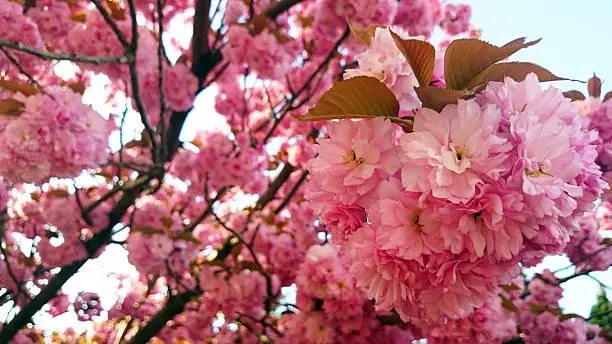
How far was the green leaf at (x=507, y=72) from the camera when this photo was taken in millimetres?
841

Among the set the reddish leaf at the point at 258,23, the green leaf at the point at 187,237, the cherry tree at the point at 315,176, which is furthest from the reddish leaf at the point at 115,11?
the green leaf at the point at 187,237

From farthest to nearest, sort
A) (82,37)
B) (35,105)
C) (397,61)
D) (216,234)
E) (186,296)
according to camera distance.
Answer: (216,234)
(186,296)
(82,37)
(35,105)
(397,61)

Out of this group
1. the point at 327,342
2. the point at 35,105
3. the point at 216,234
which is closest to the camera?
the point at 35,105

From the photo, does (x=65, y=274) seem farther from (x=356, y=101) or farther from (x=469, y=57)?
(x=469, y=57)

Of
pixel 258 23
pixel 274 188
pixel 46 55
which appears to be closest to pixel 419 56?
pixel 46 55

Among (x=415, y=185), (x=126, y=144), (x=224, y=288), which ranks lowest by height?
(x=415, y=185)

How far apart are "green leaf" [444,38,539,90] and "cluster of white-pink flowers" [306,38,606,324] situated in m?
0.05

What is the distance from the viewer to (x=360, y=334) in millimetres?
2381

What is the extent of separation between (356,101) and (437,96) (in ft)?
0.39

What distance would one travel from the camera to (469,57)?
0.83m

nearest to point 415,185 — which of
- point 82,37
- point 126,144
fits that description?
point 82,37

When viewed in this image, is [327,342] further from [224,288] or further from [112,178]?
[112,178]

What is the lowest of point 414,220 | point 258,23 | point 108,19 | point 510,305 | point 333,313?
point 414,220

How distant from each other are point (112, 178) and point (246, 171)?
90 cm
